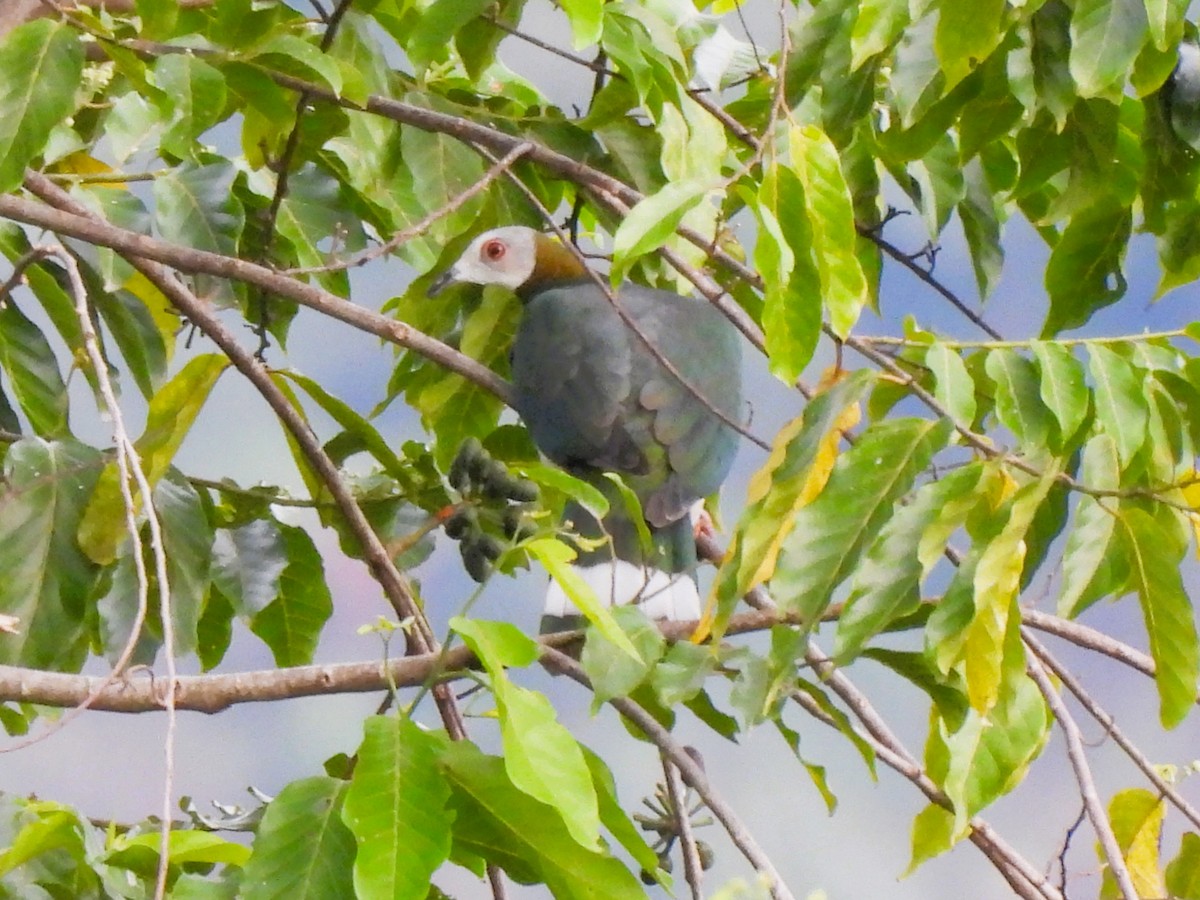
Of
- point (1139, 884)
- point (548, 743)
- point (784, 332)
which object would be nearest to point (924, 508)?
point (784, 332)

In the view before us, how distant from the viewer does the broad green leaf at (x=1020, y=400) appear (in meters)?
1.23

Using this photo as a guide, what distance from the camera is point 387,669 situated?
1270 millimetres

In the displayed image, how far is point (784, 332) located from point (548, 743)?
1.27 ft

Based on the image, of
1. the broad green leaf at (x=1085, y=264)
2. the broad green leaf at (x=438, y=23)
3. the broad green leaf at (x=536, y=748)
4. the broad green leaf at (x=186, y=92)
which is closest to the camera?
the broad green leaf at (x=536, y=748)

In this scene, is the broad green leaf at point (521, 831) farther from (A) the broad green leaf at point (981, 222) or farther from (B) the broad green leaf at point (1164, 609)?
(A) the broad green leaf at point (981, 222)

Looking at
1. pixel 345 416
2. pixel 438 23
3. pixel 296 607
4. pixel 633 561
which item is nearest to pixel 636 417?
pixel 633 561

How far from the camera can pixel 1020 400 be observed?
1.24 metres

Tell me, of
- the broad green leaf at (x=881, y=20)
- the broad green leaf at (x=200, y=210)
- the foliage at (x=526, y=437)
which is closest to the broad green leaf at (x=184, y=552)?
the foliage at (x=526, y=437)

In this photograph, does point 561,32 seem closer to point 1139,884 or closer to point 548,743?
point 1139,884

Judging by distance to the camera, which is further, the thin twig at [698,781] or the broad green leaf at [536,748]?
the thin twig at [698,781]

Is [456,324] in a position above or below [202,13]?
below

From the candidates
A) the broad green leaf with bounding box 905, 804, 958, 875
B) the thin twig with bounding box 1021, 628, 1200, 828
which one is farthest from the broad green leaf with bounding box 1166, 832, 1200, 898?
the broad green leaf with bounding box 905, 804, 958, 875

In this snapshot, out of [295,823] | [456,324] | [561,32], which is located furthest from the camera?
[561,32]

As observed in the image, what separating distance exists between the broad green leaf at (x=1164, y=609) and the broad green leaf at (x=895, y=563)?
162mm
